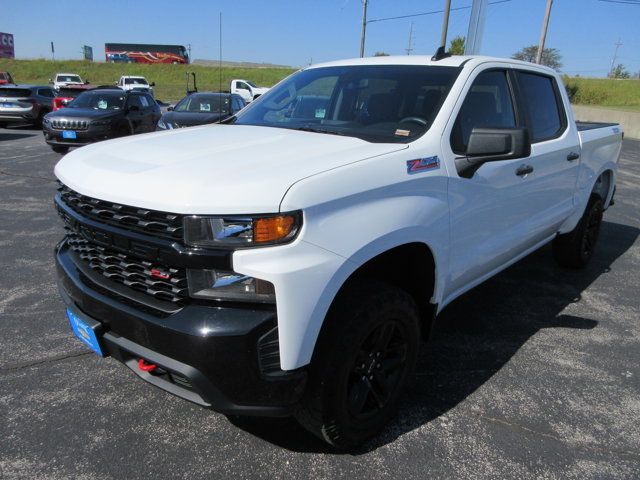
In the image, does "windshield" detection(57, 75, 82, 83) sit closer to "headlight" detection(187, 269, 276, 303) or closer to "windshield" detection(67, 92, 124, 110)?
"windshield" detection(67, 92, 124, 110)

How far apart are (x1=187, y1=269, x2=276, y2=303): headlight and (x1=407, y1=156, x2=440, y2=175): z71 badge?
0.93m

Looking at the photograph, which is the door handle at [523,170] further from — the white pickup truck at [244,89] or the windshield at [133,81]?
the windshield at [133,81]

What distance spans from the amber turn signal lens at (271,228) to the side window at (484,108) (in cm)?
124

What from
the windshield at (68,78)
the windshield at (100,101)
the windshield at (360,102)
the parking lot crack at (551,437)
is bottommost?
the parking lot crack at (551,437)

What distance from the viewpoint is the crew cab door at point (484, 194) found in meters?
2.70

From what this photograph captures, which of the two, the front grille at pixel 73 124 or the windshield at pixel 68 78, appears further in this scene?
the windshield at pixel 68 78

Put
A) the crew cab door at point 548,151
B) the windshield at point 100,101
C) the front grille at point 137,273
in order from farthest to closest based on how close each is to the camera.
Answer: the windshield at point 100,101, the crew cab door at point 548,151, the front grille at point 137,273

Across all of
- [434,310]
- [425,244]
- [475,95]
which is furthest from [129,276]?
[475,95]

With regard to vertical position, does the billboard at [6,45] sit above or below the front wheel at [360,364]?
above

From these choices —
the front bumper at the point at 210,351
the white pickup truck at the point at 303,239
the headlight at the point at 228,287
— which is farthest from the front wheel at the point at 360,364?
the headlight at the point at 228,287

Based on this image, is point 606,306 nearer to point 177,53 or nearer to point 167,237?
point 167,237

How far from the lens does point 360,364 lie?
7.66 feet

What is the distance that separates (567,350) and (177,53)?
6116 centimetres

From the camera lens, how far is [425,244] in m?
2.49
